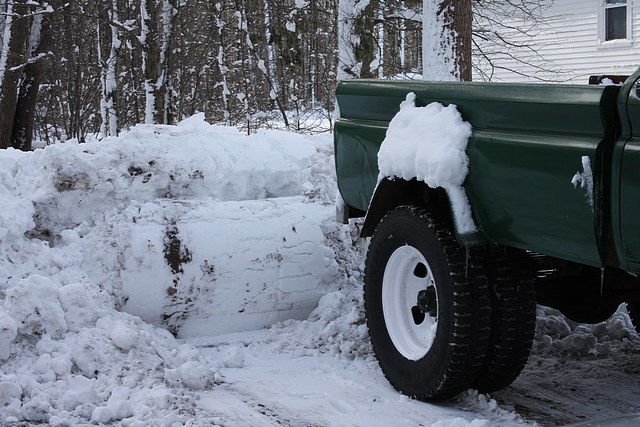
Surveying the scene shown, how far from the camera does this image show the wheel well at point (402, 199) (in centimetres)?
430

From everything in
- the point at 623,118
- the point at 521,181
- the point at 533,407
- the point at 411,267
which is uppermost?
the point at 623,118

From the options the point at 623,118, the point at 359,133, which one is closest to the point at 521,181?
the point at 623,118

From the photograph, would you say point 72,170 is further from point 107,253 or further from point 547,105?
point 547,105

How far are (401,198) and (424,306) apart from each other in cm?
65

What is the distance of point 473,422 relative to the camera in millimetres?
3740

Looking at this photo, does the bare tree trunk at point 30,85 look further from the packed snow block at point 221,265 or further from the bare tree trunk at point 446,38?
the packed snow block at point 221,265

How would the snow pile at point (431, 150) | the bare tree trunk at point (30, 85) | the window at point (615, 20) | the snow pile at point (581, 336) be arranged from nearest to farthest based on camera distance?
1. the snow pile at point (431, 150)
2. the snow pile at point (581, 336)
3. the bare tree trunk at point (30, 85)
4. the window at point (615, 20)

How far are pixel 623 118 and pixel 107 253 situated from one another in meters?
3.49

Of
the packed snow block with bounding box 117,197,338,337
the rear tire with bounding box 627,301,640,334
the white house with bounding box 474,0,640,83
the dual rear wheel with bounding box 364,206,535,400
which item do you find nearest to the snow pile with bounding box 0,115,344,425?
the packed snow block with bounding box 117,197,338,337

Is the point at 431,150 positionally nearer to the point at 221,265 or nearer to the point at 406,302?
the point at 406,302

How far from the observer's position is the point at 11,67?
584 inches

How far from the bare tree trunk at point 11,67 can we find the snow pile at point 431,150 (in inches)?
468

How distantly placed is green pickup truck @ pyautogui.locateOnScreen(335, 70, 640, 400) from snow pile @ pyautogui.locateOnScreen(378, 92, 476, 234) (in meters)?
0.03

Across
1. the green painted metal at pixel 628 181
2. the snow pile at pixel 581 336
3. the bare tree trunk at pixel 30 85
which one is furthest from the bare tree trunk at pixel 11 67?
the green painted metal at pixel 628 181
